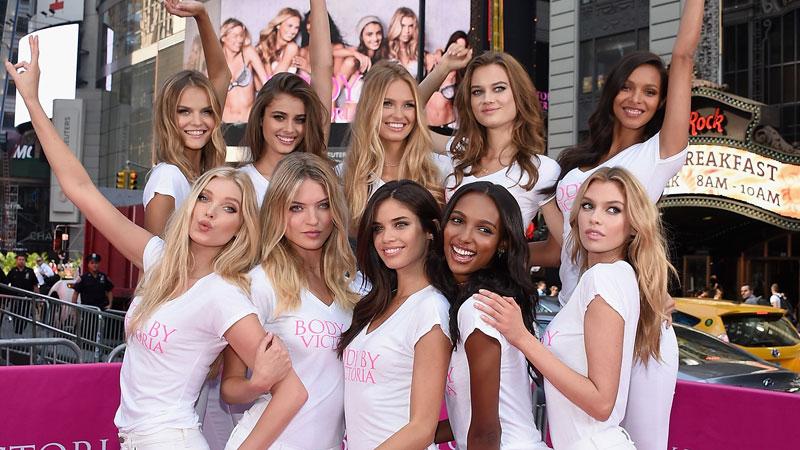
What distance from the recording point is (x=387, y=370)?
3410 millimetres

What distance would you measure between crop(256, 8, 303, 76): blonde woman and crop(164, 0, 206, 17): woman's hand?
28797 millimetres

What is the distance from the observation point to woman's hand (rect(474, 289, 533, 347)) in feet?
10.3

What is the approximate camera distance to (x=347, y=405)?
3.57 m

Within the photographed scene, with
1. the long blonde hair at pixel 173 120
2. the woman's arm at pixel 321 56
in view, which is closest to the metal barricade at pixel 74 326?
the woman's arm at pixel 321 56

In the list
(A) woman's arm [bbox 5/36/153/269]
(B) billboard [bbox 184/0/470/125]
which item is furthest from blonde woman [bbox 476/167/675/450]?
(B) billboard [bbox 184/0/470/125]

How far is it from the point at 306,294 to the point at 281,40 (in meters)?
31.3

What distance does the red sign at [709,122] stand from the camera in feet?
61.0

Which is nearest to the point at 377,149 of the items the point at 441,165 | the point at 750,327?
the point at 441,165

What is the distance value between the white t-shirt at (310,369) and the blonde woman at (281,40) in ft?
101

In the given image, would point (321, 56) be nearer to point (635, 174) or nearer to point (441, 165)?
point (441, 165)

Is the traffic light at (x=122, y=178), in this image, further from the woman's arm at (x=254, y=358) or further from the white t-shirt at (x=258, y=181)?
the woman's arm at (x=254, y=358)

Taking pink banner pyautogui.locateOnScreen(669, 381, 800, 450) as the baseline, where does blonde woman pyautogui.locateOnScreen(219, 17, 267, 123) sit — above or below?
above

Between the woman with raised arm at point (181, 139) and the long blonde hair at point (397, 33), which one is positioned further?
the long blonde hair at point (397, 33)

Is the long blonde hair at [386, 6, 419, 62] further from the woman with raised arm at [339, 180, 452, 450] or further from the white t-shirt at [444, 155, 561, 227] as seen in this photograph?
the woman with raised arm at [339, 180, 452, 450]
